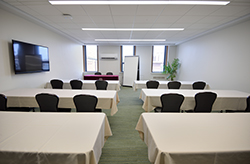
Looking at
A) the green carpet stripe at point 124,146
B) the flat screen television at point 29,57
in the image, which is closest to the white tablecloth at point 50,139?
the green carpet stripe at point 124,146

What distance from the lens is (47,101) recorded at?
2.40 m

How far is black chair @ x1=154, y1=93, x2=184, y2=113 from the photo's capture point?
8.07ft

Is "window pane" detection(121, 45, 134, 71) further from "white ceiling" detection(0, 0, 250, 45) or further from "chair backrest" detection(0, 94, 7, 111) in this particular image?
"chair backrest" detection(0, 94, 7, 111)

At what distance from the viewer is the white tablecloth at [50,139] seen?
103 cm

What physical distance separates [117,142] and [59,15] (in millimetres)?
3910

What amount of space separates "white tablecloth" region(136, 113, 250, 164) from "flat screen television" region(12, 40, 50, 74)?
12.9 ft

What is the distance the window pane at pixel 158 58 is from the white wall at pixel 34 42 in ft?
19.0

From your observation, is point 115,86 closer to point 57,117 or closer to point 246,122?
point 57,117

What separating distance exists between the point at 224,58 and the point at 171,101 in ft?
12.4

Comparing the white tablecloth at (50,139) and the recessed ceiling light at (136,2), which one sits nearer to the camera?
the white tablecloth at (50,139)

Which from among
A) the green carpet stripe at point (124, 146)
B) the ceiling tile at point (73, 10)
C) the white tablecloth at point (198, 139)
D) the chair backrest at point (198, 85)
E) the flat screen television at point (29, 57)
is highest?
the ceiling tile at point (73, 10)

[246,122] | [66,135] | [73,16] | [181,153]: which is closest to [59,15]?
[73,16]

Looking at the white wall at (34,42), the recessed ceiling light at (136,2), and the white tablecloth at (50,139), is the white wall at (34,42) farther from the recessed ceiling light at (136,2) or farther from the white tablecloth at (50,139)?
the white tablecloth at (50,139)

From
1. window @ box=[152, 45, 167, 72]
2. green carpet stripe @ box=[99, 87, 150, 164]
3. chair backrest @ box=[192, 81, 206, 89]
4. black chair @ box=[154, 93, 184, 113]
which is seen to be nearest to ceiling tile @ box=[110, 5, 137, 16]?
black chair @ box=[154, 93, 184, 113]
